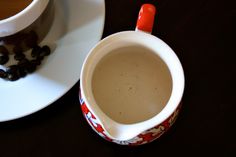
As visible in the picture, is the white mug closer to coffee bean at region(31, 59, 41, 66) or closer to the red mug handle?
the red mug handle

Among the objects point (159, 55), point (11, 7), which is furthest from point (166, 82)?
point (11, 7)

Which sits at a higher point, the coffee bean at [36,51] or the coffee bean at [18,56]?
the coffee bean at [36,51]

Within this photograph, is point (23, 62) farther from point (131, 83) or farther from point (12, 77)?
point (131, 83)

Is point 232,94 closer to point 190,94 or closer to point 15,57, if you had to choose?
point 190,94

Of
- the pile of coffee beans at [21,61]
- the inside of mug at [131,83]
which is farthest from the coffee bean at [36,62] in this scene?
the inside of mug at [131,83]

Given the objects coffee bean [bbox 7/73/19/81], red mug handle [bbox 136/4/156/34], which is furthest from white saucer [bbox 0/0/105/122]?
red mug handle [bbox 136/4/156/34]

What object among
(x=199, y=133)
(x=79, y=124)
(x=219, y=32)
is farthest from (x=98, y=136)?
(x=219, y=32)

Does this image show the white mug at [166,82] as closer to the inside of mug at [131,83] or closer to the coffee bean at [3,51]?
the inside of mug at [131,83]
